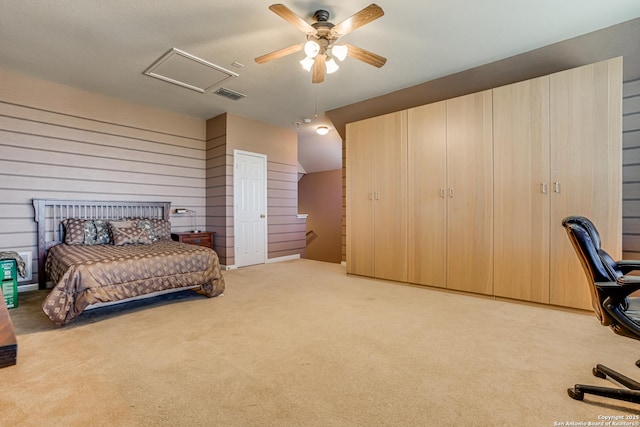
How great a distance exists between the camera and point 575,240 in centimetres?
163

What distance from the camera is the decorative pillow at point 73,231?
399cm

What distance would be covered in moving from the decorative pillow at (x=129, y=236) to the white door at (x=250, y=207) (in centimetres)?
161

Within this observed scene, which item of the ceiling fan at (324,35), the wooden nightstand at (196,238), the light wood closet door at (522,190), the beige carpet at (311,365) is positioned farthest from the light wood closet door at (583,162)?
the wooden nightstand at (196,238)

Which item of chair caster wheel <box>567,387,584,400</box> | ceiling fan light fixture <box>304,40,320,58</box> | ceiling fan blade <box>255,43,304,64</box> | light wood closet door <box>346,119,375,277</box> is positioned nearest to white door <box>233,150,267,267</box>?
light wood closet door <box>346,119,375,277</box>

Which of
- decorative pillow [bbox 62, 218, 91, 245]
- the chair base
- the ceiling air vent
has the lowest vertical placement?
the chair base

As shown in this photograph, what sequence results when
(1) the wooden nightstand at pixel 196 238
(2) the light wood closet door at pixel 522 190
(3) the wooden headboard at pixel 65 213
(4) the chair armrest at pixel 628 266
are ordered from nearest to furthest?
1. (4) the chair armrest at pixel 628 266
2. (2) the light wood closet door at pixel 522 190
3. (3) the wooden headboard at pixel 65 213
4. (1) the wooden nightstand at pixel 196 238

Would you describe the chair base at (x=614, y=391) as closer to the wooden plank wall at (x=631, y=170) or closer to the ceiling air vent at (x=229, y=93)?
the wooden plank wall at (x=631, y=170)

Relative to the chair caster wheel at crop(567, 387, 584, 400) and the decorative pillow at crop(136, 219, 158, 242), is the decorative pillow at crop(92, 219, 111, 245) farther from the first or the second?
the chair caster wheel at crop(567, 387, 584, 400)

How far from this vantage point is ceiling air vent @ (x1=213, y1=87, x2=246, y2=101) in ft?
14.7

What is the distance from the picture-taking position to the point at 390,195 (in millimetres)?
4375

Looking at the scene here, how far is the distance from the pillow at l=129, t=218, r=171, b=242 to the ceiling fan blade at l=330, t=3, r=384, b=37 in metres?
3.74

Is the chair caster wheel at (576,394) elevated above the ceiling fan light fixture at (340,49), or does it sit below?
below

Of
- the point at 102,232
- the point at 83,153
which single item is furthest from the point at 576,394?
the point at 83,153

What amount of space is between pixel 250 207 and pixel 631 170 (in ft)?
17.6
